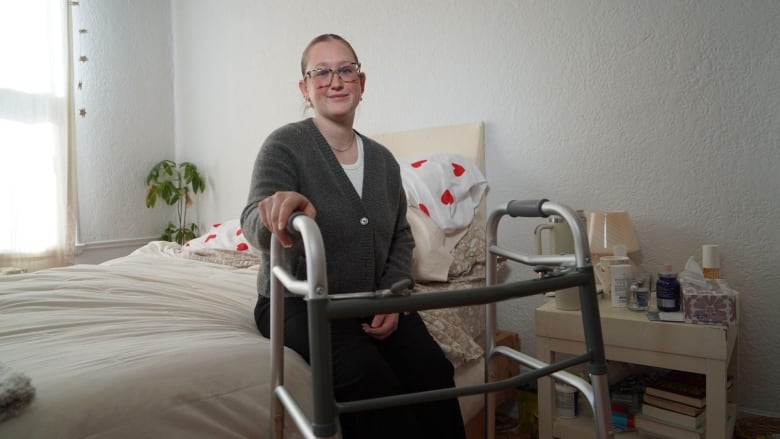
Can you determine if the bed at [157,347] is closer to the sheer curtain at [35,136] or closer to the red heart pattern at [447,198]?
the red heart pattern at [447,198]

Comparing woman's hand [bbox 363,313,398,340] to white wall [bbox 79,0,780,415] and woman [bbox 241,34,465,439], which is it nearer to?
woman [bbox 241,34,465,439]

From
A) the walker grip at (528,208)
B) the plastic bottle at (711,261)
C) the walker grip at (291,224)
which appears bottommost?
the plastic bottle at (711,261)

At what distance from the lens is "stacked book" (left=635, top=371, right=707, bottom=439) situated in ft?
4.40

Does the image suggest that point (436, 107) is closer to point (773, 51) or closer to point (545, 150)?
point (545, 150)

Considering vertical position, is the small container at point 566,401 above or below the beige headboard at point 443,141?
below

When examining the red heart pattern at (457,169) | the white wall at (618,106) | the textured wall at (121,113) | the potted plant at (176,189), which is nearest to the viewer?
the white wall at (618,106)

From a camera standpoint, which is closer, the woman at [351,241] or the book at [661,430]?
the woman at [351,241]

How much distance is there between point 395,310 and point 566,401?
1.10 m

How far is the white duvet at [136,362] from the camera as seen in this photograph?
74 cm

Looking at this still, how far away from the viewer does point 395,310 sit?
2.16 ft

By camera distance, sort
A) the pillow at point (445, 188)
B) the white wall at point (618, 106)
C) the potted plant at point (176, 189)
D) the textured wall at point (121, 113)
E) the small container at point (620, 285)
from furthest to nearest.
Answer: the potted plant at point (176, 189), the textured wall at point (121, 113), the pillow at point (445, 188), the white wall at point (618, 106), the small container at point (620, 285)

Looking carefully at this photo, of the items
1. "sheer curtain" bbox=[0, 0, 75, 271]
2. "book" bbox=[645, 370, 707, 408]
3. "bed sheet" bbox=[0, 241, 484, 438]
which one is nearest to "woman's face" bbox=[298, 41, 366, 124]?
"bed sheet" bbox=[0, 241, 484, 438]

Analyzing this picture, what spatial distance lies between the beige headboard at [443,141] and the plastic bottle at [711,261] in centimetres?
88

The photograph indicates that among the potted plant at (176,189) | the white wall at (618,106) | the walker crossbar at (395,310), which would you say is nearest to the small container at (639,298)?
Result: the white wall at (618,106)
